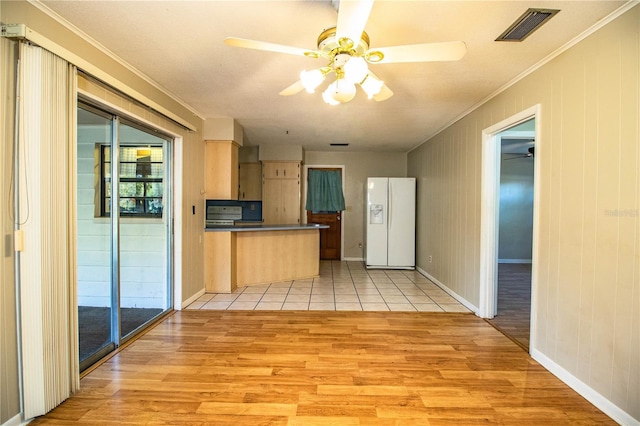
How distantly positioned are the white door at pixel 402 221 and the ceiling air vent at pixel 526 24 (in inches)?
147

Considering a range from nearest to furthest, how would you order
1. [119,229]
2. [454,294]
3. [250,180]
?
1. [119,229]
2. [454,294]
3. [250,180]

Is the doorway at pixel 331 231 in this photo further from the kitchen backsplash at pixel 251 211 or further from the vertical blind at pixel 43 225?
the vertical blind at pixel 43 225

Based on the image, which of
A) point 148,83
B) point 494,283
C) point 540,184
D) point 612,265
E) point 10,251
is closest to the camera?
point 10,251

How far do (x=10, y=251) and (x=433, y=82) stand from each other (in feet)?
10.8

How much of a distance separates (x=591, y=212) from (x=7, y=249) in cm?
344

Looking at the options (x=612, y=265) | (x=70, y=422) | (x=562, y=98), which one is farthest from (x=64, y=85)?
(x=612, y=265)

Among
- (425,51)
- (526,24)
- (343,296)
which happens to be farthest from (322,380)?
(526,24)

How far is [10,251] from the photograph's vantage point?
1.58 metres

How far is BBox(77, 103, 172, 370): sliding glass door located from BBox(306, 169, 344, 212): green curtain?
3437mm

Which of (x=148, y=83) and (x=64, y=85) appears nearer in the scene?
(x=64, y=85)

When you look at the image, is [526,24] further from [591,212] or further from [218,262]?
[218,262]

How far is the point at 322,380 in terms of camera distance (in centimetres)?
207

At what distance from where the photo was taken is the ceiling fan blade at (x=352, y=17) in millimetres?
1239

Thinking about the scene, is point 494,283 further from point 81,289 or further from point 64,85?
point 81,289
